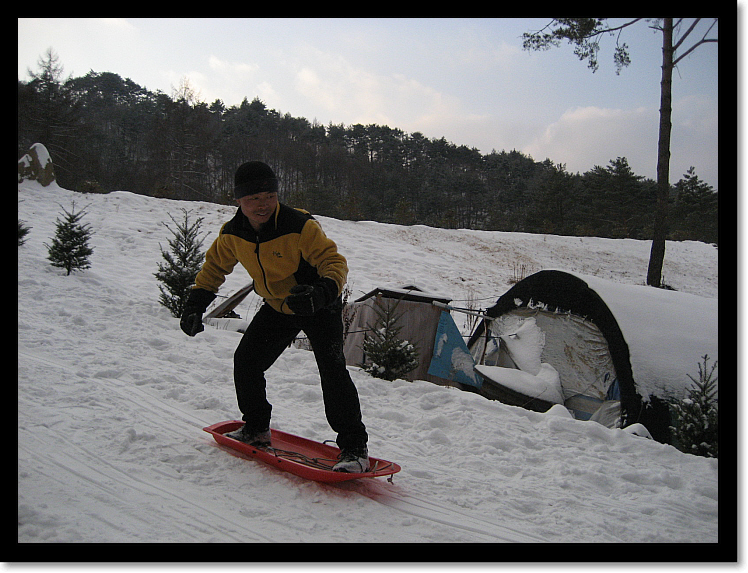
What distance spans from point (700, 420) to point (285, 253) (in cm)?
361

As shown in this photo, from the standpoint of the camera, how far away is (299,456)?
9.78 feet

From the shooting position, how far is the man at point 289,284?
8.95 feet

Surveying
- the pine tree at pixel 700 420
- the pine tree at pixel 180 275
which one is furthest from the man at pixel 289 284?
the pine tree at pixel 180 275

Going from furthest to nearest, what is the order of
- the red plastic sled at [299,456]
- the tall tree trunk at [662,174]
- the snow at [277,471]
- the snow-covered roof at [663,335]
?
the tall tree trunk at [662,174] < the snow-covered roof at [663,335] < the red plastic sled at [299,456] < the snow at [277,471]

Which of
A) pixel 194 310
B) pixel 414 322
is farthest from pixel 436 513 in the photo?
pixel 414 322

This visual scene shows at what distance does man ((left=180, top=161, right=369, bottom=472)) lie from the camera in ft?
8.95

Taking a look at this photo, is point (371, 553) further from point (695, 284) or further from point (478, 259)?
point (695, 284)

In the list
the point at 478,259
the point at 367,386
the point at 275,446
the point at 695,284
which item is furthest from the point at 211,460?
the point at 695,284

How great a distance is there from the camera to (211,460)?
294 centimetres

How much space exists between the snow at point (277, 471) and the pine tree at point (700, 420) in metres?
0.29

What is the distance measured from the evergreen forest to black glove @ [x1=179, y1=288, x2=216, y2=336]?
17796 millimetres

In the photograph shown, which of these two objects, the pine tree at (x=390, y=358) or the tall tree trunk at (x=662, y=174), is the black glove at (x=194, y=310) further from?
the tall tree trunk at (x=662, y=174)

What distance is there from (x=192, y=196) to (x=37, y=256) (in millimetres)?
17428

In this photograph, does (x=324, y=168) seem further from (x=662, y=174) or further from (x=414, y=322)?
(x=414, y=322)
